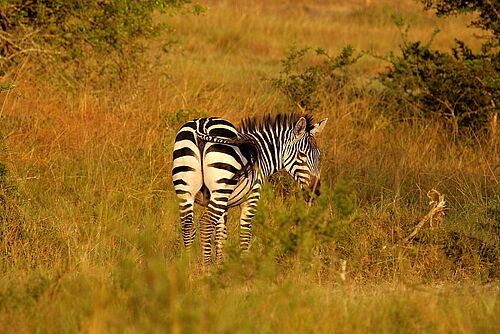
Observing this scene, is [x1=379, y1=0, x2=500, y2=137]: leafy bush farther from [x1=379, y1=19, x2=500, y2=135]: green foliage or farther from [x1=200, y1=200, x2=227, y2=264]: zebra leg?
[x1=200, y1=200, x2=227, y2=264]: zebra leg

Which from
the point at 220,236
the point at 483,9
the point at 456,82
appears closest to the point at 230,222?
the point at 220,236

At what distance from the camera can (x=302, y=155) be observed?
252 inches

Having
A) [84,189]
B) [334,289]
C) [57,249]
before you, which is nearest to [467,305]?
[334,289]

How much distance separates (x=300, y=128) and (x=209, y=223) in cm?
112

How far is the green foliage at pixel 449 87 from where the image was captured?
1043 centimetres

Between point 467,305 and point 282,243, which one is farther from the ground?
point 282,243

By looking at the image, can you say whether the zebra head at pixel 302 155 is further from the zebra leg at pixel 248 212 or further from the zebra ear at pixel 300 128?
the zebra leg at pixel 248 212

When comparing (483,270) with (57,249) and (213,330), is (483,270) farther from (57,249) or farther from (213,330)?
(57,249)

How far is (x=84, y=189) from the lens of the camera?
24.9 ft

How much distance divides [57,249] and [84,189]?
1.69m

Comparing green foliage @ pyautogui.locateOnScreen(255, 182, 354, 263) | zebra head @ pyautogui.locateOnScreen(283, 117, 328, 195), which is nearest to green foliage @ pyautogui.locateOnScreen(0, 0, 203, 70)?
zebra head @ pyautogui.locateOnScreen(283, 117, 328, 195)

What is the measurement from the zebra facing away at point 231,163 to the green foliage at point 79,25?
4.52 meters

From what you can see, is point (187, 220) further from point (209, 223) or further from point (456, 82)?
point (456, 82)

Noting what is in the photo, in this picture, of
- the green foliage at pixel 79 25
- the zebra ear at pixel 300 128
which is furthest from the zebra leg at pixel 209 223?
the green foliage at pixel 79 25
